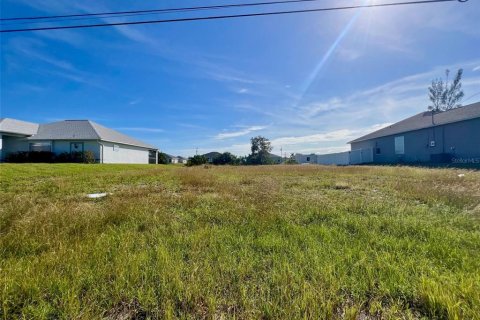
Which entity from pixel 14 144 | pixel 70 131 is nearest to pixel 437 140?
pixel 70 131

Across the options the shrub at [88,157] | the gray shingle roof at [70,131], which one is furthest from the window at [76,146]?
the shrub at [88,157]

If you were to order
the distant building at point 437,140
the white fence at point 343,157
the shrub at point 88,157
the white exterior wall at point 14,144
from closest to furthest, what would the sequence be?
the distant building at point 437,140 → the shrub at point 88,157 → the white exterior wall at point 14,144 → the white fence at point 343,157

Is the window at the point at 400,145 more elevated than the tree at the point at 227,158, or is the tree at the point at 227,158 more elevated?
the window at the point at 400,145

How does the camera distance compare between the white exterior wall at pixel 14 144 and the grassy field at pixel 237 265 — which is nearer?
the grassy field at pixel 237 265

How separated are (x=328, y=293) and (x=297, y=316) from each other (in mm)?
448

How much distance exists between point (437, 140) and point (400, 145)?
523 cm

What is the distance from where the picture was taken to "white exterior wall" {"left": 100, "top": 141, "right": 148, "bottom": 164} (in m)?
25.8

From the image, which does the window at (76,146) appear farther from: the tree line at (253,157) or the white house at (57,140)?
the tree line at (253,157)

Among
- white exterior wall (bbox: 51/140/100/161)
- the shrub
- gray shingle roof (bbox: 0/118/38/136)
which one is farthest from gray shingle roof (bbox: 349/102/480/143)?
gray shingle roof (bbox: 0/118/38/136)

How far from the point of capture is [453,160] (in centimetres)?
2245

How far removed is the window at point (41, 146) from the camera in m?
24.0

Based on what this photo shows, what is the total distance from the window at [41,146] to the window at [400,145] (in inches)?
1698

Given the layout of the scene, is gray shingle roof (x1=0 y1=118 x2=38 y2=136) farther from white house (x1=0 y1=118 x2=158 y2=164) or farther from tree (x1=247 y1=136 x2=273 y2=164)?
tree (x1=247 y1=136 x2=273 y2=164)

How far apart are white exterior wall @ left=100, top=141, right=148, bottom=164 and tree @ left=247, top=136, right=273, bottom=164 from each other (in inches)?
783
